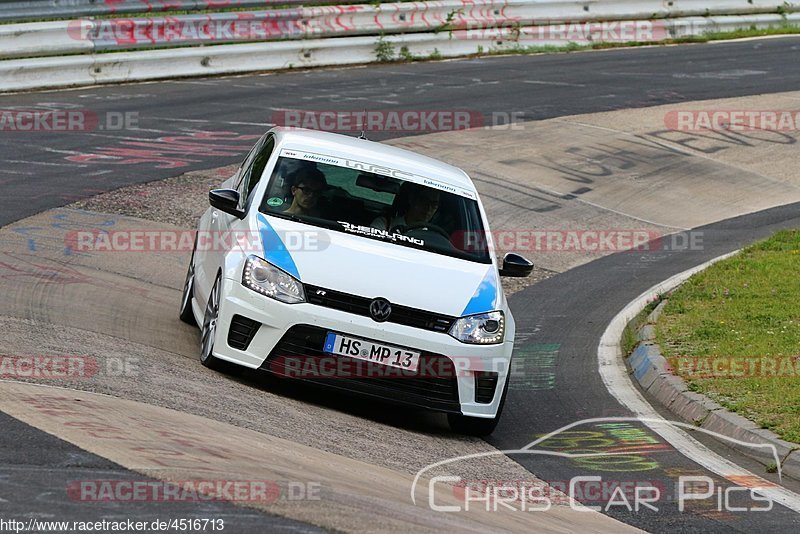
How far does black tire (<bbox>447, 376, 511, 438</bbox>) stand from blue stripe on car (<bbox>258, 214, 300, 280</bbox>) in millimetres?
1383

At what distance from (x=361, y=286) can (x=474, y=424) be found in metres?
1.19

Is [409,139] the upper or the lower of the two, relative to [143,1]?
lower

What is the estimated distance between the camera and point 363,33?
80.8 feet

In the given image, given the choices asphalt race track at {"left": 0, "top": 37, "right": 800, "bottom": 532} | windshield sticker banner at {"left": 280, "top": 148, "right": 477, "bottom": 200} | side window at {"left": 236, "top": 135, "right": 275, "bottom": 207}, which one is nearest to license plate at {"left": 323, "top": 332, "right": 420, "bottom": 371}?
asphalt race track at {"left": 0, "top": 37, "right": 800, "bottom": 532}

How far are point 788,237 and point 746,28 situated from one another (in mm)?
17124

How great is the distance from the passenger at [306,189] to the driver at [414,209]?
453mm

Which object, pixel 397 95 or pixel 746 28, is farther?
pixel 746 28

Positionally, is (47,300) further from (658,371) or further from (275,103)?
(275,103)

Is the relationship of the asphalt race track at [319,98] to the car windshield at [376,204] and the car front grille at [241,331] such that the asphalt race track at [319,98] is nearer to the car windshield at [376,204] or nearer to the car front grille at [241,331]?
the car windshield at [376,204]

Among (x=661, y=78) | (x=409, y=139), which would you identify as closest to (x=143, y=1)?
(x=409, y=139)

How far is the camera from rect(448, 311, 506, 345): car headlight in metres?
7.89

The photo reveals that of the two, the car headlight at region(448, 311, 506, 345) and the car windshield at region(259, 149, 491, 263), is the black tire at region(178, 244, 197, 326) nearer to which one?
the car windshield at region(259, 149, 491, 263)

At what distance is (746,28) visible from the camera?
99.4ft

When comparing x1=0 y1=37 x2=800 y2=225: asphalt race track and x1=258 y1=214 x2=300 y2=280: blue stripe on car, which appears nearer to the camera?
x1=258 y1=214 x2=300 y2=280: blue stripe on car
